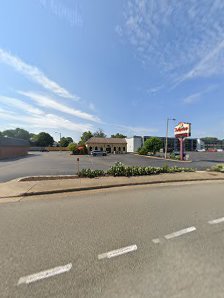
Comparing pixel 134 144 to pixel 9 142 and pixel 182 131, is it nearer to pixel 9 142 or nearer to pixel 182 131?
pixel 182 131

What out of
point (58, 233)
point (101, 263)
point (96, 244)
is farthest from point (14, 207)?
point (101, 263)

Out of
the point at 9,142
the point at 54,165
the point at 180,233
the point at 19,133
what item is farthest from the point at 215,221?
Result: the point at 19,133

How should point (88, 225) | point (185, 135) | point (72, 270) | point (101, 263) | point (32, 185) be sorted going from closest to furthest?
point (72, 270)
point (101, 263)
point (88, 225)
point (32, 185)
point (185, 135)

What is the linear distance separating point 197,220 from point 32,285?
411 cm

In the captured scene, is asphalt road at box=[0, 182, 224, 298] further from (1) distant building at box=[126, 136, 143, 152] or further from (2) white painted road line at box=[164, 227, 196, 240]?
(1) distant building at box=[126, 136, 143, 152]

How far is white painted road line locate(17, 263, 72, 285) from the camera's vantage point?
2484mm

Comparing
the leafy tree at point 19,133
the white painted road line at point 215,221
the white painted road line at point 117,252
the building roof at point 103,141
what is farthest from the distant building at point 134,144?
the leafy tree at point 19,133

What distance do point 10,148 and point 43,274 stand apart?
112 ft

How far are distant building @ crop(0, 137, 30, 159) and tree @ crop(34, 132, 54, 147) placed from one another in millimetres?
63156

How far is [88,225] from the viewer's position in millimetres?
4309

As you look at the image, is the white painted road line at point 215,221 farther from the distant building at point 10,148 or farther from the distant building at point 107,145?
the distant building at point 107,145

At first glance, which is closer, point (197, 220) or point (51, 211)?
point (197, 220)

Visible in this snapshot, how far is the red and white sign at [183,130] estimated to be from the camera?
30.7m

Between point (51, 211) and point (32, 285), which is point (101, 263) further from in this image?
point (51, 211)
